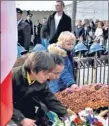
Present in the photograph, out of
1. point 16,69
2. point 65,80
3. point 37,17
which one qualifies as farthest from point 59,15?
point 37,17

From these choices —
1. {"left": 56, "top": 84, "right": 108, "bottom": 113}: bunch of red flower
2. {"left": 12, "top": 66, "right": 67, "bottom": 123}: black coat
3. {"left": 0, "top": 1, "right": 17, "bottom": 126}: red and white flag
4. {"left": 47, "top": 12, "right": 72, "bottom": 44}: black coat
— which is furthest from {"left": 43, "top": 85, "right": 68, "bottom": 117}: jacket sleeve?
{"left": 47, "top": 12, "right": 72, "bottom": 44}: black coat

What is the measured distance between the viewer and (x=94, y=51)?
9.62 m

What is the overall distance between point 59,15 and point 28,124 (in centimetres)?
339

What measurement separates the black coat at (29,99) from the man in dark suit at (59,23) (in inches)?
108

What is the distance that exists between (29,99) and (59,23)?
10.1 ft

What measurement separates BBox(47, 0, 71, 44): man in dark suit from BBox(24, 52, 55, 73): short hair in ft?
9.92

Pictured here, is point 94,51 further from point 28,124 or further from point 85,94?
point 28,124

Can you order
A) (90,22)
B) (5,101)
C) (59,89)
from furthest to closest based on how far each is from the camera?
(90,22) → (59,89) → (5,101)

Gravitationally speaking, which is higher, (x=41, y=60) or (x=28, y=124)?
(x=41, y=60)

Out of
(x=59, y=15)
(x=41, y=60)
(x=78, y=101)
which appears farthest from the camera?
(x=59, y=15)

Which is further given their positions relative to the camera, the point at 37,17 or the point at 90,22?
the point at 37,17

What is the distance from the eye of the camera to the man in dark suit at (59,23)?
218 inches

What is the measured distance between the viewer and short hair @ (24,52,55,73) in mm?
2436

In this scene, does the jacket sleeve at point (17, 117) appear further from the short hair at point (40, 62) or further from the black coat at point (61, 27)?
the black coat at point (61, 27)
